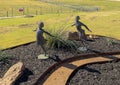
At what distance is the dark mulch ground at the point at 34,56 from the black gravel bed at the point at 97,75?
0.56 m

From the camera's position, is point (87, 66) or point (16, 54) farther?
point (16, 54)

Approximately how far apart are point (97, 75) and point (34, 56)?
4.05m

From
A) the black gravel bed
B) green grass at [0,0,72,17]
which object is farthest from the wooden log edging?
green grass at [0,0,72,17]

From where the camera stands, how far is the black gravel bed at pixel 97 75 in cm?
1434

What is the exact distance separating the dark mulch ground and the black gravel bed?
0.56 meters

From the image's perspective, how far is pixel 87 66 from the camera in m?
16.5

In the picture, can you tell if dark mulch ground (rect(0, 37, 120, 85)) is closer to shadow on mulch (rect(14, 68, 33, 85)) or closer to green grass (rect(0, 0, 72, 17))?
shadow on mulch (rect(14, 68, 33, 85))

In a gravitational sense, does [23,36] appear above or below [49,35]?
below

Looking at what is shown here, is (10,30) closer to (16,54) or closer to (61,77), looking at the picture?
(16,54)

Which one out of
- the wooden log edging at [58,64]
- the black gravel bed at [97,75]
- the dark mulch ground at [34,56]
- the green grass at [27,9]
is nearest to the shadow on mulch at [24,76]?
the dark mulch ground at [34,56]

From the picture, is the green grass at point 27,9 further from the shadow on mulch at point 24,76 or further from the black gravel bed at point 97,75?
the shadow on mulch at point 24,76

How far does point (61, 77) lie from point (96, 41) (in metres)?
7.08

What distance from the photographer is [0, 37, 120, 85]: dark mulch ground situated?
47.8 ft

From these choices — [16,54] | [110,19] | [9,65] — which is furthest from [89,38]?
[110,19]
